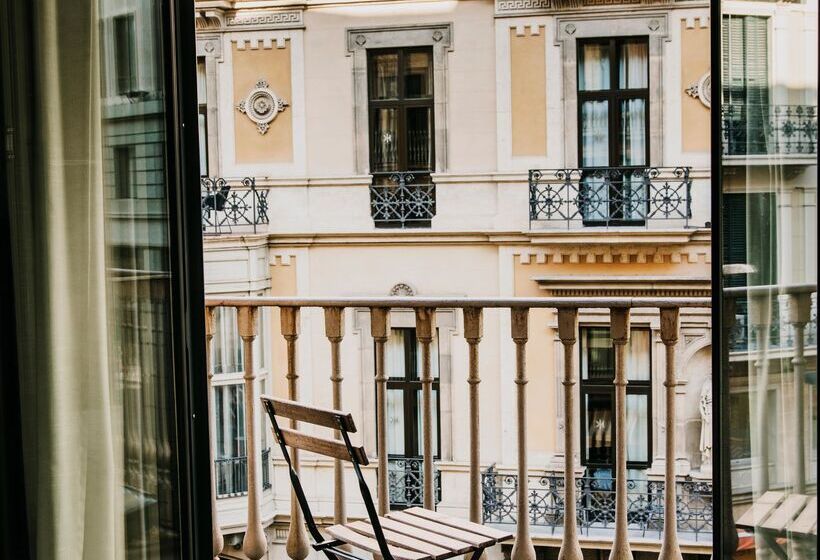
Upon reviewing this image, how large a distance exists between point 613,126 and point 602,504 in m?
4.05

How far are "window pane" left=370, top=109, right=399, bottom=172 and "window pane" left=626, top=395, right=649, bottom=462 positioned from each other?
3.71 metres

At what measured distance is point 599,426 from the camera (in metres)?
12.2

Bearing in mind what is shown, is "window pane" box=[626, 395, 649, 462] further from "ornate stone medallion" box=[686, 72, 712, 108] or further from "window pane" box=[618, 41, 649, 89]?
"window pane" box=[618, 41, 649, 89]

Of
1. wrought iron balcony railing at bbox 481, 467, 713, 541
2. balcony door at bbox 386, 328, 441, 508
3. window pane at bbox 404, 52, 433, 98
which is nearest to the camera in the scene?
wrought iron balcony railing at bbox 481, 467, 713, 541

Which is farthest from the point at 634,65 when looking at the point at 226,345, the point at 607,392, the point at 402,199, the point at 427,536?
the point at 427,536

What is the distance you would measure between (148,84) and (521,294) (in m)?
10.4

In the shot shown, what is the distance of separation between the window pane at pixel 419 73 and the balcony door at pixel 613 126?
5.42ft

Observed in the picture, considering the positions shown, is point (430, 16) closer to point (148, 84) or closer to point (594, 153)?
point (594, 153)

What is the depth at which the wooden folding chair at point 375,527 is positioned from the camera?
2898 mm

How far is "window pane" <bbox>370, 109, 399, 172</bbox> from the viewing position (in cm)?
1272

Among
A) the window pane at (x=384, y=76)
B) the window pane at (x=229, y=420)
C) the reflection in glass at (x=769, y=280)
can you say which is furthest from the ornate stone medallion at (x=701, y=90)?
the reflection in glass at (x=769, y=280)

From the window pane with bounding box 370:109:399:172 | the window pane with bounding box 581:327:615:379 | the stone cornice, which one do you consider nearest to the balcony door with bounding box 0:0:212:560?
the stone cornice

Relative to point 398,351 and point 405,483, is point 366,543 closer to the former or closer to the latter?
point 405,483

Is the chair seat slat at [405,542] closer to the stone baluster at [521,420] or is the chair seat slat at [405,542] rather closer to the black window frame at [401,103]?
the stone baluster at [521,420]
